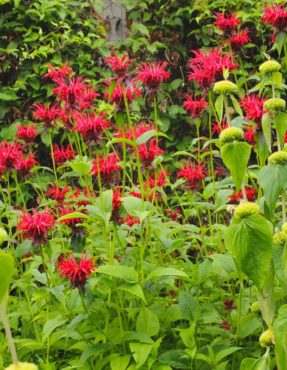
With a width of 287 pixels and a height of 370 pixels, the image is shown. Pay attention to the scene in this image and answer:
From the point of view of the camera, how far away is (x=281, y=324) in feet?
3.34

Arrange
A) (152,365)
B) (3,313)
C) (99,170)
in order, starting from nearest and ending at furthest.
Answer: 1. (3,313)
2. (152,365)
3. (99,170)

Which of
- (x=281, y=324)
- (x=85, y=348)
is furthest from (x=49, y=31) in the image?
(x=281, y=324)

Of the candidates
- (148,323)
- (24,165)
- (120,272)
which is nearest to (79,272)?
(120,272)

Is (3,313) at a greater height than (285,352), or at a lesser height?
greater

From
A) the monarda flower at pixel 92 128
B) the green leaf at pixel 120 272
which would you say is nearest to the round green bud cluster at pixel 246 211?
the green leaf at pixel 120 272

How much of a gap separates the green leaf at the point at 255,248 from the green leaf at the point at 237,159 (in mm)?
85

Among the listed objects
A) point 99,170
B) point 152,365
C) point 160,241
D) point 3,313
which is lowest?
point 152,365

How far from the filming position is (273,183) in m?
1.08

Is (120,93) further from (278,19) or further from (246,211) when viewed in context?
(246,211)

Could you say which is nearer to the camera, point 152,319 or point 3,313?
point 3,313

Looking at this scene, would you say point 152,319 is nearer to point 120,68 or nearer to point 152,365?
point 152,365

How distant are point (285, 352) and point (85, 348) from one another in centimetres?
68

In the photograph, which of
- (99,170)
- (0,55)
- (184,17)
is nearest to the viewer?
(99,170)

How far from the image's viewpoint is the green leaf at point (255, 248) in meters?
1.03
